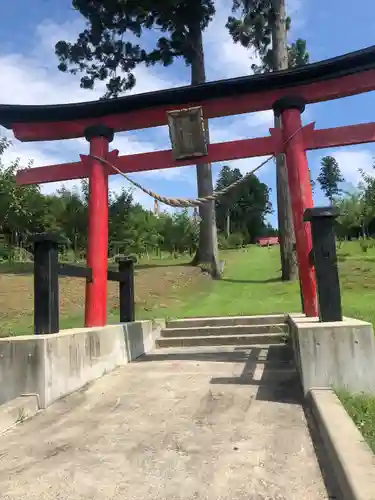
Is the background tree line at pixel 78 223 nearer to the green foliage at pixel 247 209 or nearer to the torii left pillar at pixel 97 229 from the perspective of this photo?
the torii left pillar at pixel 97 229

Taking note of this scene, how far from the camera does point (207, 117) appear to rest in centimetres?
672

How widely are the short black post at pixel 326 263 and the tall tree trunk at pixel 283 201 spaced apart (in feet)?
30.9

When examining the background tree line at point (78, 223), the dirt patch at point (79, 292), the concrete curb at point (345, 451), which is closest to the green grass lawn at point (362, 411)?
the concrete curb at point (345, 451)

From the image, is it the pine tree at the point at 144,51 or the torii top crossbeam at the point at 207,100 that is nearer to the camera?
the torii top crossbeam at the point at 207,100

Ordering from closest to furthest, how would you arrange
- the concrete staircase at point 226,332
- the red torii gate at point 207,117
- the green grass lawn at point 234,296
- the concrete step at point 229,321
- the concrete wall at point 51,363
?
the concrete wall at point 51,363 → the red torii gate at point 207,117 → the concrete staircase at point 226,332 → the concrete step at point 229,321 → the green grass lawn at point 234,296

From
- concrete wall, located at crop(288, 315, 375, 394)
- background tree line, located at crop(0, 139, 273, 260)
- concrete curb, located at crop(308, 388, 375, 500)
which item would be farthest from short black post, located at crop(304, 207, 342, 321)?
background tree line, located at crop(0, 139, 273, 260)

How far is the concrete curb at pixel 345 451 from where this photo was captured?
1.97m

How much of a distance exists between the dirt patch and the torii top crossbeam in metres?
3.87

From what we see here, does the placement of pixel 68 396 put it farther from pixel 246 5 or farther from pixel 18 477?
pixel 246 5

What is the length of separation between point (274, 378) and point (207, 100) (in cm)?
411

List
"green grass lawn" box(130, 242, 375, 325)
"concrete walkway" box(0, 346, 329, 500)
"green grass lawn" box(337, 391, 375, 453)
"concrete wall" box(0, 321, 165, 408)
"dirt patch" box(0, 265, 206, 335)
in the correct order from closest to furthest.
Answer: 1. "concrete walkway" box(0, 346, 329, 500)
2. "green grass lawn" box(337, 391, 375, 453)
3. "concrete wall" box(0, 321, 165, 408)
4. "green grass lawn" box(130, 242, 375, 325)
5. "dirt patch" box(0, 265, 206, 335)

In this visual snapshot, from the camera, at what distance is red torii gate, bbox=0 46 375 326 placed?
596 centimetres

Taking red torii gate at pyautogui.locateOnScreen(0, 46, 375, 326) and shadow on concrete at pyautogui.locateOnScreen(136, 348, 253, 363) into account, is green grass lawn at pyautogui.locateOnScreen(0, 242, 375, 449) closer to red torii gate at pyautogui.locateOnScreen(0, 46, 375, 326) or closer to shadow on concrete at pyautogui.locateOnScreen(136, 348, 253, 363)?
shadow on concrete at pyautogui.locateOnScreen(136, 348, 253, 363)

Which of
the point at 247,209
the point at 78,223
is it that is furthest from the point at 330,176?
the point at 78,223
